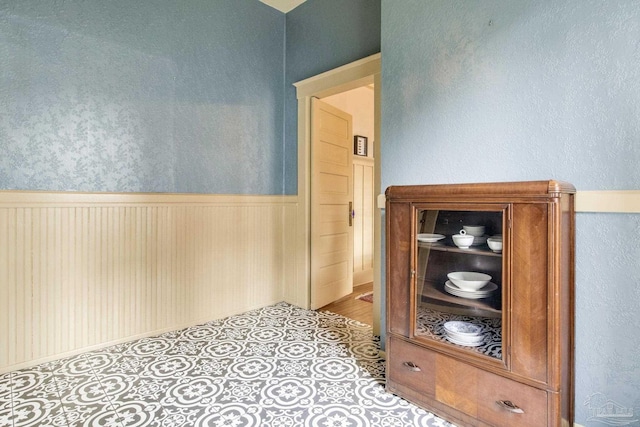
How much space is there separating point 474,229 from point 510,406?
0.76 metres

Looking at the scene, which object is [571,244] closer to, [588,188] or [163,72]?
[588,188]

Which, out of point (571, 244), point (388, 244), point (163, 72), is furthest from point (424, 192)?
point (163, 72)

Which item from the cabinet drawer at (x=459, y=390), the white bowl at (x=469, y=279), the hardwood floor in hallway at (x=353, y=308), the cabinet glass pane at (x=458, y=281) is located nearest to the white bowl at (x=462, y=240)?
the cabinet glass pane at (x=458, y=281)

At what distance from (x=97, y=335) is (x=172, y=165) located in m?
1.39

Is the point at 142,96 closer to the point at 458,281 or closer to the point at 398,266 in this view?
the point at 398,266

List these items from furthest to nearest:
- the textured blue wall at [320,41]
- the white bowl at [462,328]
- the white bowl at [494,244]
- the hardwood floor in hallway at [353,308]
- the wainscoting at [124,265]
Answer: the hardwood floor in hallway at [353,308] < the textured blue wall at [320,41] < the wainscoting at [124,265] < the white bowl at [462,328] < the white bowl at [494,244]

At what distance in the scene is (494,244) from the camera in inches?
59.3

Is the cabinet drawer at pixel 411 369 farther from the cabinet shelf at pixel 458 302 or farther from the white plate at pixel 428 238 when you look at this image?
the white plate at pixel 428 238

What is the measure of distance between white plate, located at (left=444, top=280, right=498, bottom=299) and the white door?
74.0 inches

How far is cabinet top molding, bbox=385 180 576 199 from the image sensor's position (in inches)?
51.4

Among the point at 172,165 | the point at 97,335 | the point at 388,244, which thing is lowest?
the point at 97,335

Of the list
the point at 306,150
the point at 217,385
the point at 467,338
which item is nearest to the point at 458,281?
the point at 467,338

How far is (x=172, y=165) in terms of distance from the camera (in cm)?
280

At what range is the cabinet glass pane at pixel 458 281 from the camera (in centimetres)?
151
